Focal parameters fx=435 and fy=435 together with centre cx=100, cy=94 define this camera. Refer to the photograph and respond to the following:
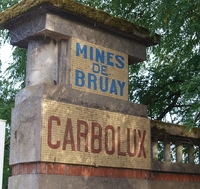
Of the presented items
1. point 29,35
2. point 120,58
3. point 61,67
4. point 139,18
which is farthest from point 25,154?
point 139,18

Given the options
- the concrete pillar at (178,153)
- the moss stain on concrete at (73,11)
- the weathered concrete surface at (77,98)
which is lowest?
the concrete pillar at (178,153)

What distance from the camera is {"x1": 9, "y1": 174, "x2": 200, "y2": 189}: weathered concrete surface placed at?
5.11 metres

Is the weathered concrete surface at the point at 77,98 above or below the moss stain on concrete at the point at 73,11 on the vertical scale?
below

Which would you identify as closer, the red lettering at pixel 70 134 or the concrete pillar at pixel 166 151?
the red lettering at pixel 70 134

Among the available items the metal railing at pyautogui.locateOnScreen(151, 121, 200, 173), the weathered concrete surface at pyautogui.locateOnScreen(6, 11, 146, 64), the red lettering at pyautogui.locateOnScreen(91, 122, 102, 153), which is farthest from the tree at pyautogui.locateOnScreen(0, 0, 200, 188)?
the red lettering at pyautogui.locateOnScreen(91, 122, 102, 153)

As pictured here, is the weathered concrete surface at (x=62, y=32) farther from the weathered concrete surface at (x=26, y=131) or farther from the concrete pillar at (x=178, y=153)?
the concrete pillar at (x=178, y=153)

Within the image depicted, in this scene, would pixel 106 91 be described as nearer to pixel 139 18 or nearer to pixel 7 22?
pixel 7 22

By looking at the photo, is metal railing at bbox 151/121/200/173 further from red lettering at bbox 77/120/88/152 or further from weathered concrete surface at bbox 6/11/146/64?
red lettering at bbox 77/120/88/152

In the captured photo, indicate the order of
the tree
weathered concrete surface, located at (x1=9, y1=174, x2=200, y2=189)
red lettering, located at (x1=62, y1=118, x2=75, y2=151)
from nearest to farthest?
weathered concrete surface, located at (x1=9, y1=174, x2=200, y2=189) → red lettering, located at (x1=62, y1=118, x2=75, y2=151) → the tree

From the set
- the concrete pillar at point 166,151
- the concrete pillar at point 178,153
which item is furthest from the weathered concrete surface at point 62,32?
the concrete pillar at point 178,153

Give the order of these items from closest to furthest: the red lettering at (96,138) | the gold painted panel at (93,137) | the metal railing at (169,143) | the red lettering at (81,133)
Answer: the gold painted panel at (93,137) < the red lettering at (81,133) < the red lettering at (96,138) < the metal railing at (169,143)

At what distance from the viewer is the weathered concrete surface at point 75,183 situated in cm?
511

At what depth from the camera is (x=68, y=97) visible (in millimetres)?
5602

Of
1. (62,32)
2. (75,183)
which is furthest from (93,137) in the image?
(62,32)
